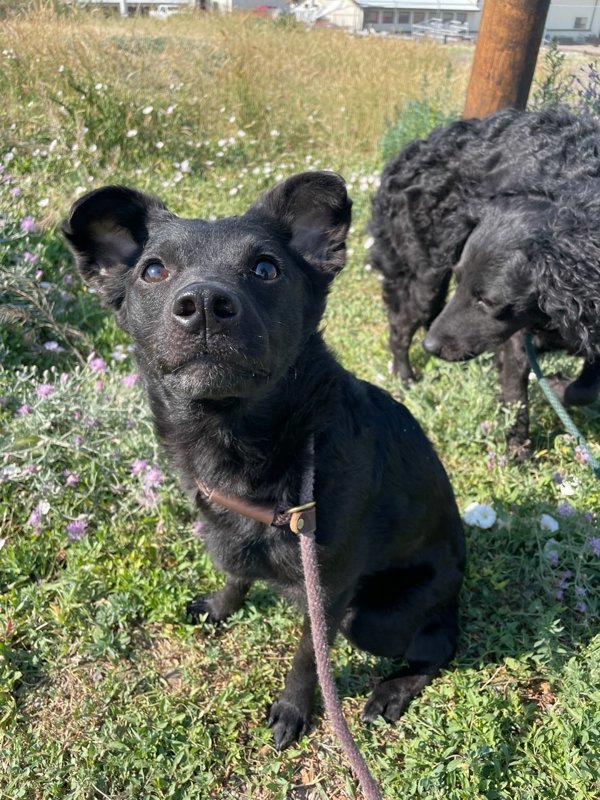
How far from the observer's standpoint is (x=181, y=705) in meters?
2.13

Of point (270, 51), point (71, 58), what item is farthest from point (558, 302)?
point (270, 51)

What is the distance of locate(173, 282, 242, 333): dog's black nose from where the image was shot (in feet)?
4.57

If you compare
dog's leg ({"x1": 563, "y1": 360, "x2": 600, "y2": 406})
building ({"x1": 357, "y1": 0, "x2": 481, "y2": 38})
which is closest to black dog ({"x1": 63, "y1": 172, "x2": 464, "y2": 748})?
dog's leg ({"x1": 563, "y1": 360, "x2": 600, "y2": 406})

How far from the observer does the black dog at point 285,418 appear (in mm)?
1587

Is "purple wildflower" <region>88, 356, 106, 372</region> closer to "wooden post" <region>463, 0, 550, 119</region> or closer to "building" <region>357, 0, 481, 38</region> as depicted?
"wooden post" <region>463, 0, 550, 119</region>

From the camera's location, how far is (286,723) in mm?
2094

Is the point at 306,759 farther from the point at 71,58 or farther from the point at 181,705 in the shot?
the point at 71,58

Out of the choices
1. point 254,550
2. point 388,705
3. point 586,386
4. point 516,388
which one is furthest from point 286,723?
point 586,386

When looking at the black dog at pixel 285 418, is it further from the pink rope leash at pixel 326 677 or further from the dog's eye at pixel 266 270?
the pink rope leash at pixel 326 677

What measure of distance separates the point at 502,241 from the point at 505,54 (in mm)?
1707

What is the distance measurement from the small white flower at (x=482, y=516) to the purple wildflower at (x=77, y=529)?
5.59 feet

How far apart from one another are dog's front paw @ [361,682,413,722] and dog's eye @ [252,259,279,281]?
5.11 feet

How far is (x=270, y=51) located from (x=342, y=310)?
5.16 metres

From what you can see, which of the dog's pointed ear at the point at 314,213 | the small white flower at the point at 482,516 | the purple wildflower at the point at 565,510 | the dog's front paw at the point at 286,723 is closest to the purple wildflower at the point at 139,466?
the dog's front paw at the point at 286,723
